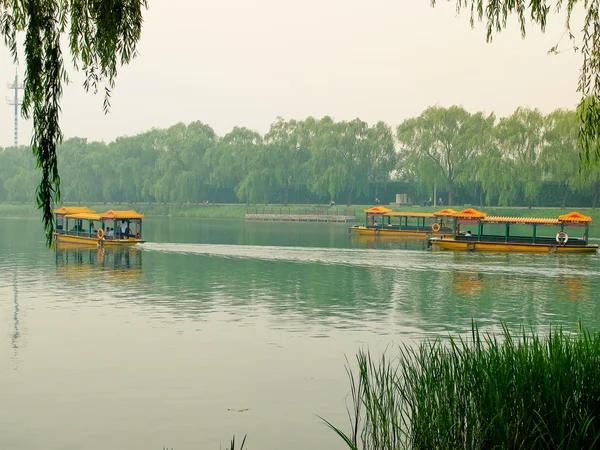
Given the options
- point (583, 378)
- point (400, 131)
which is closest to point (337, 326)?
point (583, 378)

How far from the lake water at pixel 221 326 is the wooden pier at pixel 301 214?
3841 cm

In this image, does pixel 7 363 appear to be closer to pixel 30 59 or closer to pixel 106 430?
pixel 106 430

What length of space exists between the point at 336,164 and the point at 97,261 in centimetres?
4291

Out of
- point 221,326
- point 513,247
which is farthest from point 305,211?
point 221,326

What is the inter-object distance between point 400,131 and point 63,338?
2271 inches

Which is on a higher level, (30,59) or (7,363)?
(30,59)

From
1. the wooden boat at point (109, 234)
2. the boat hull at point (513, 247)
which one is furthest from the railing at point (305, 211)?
the wooden boat at point (109, 234)

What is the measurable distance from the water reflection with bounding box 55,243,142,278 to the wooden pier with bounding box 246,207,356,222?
36657mm

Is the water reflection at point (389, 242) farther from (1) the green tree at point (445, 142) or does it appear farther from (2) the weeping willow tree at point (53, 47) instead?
(2) the weeping willow tree at point (53, 47)

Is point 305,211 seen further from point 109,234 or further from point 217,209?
point 109,234

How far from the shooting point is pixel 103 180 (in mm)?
90125

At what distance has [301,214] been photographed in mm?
79688

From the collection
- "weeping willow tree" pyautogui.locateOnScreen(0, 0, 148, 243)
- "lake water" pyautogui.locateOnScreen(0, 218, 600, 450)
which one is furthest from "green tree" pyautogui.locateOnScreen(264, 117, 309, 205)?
"weeping willow tree" pyautogui.locateOnScreen(0, 0, 148, 243)

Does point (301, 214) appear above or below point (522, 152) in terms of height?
below
